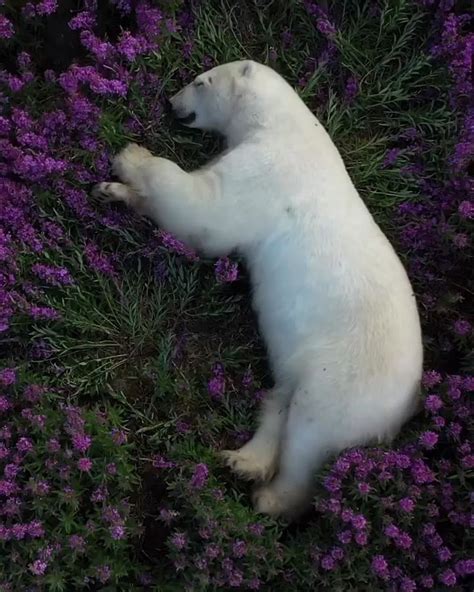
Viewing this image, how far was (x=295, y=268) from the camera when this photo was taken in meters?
3.11

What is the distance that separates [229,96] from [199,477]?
176cm

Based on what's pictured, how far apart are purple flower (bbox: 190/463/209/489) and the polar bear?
295 mm

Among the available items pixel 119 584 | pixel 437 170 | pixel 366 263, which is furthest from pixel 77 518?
pixel 437 170

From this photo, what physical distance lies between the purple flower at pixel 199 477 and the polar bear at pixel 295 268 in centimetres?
30

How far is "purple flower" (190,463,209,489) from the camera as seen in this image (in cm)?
284

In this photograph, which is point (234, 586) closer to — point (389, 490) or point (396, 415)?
point (389, 490)

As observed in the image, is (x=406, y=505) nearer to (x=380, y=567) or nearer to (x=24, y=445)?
(x=380, y=567)

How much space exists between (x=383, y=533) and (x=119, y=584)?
106 cm

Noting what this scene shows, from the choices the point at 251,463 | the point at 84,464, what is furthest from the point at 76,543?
the point at 251,463

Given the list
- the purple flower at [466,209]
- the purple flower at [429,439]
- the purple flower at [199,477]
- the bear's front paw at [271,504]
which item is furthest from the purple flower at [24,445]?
the purple flower at [466,209]

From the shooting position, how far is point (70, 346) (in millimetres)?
3338

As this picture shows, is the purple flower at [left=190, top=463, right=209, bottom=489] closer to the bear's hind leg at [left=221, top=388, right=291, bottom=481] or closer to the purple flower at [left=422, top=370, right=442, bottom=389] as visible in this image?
the bear's hind leg at [left=221, top=388, right=291, bottom=481]

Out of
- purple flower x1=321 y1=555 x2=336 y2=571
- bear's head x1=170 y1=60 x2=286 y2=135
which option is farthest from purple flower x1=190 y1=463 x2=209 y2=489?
bear's head x1=170 y1=60 x2=286 y2=135

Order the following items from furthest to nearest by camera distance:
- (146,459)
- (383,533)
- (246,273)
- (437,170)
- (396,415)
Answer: (437,170) → (246,273) → (146,459) → (396,415) → (383,533)
